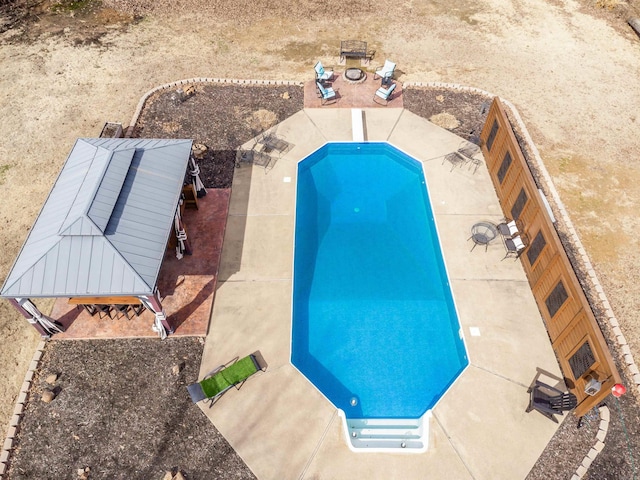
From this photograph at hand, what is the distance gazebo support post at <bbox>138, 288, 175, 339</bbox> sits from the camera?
12212 millimetres

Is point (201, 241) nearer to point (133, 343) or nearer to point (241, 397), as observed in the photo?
point (133, 343)

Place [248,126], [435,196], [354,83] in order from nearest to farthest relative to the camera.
Result: [435,196] → [248,126] → [354,83]

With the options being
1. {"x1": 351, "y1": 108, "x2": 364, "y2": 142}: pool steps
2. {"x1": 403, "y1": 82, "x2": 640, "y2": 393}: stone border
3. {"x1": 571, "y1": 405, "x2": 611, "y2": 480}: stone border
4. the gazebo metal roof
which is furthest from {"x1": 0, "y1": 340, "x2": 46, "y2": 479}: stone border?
{"x1": 403, "y1": 82, "x2": 640, "y2": 393}: stone border

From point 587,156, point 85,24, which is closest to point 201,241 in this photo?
point 587,156

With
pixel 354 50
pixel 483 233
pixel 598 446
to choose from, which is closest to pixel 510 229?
pixel 483 233

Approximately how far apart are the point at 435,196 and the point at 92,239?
46.5ft

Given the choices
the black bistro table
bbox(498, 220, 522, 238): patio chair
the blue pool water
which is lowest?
the blue pool water

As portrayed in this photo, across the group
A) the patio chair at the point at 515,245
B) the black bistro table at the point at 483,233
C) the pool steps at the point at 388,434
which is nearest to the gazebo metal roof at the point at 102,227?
the pool steps at the point at 388,434

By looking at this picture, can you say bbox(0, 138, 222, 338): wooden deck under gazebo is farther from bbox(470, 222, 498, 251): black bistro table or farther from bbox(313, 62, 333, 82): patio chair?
bbox(470, 222, 498, 251): black bistro table

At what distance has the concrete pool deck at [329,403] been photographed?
11.9 metres

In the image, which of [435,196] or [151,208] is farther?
[435,196]

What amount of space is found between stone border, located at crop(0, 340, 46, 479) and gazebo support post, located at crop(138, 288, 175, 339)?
4.03 m

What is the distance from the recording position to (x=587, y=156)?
19953 mm

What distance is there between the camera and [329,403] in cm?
1297
